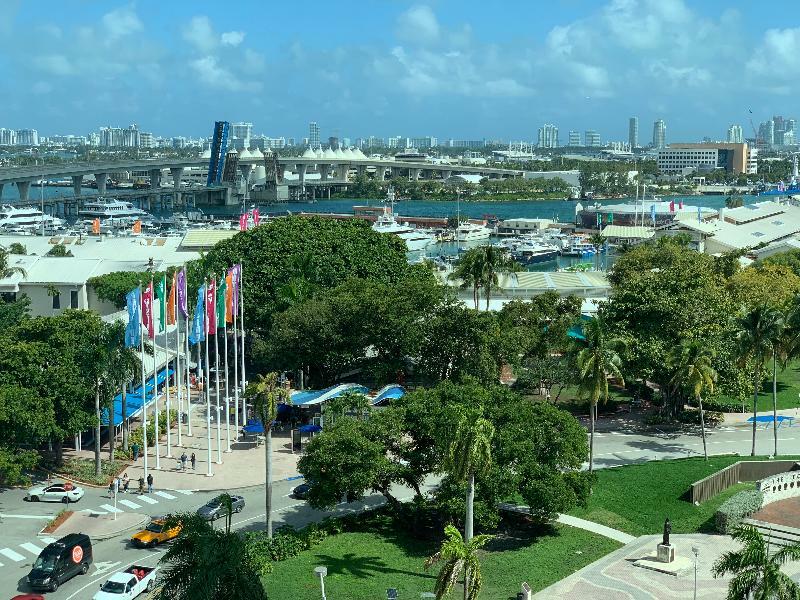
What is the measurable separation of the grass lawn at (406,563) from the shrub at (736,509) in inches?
147

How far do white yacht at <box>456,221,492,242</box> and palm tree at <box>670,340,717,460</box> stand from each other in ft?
296

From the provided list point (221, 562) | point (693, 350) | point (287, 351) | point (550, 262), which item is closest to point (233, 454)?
point (287, 351)

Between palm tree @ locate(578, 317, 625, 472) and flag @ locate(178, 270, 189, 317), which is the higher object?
flag @ locate(178, 270, 189, 317)

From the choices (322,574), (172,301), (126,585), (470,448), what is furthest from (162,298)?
(470,448)

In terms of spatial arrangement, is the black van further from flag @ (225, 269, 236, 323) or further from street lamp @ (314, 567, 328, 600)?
Answer: flag @ (225, 269, 236, 323)

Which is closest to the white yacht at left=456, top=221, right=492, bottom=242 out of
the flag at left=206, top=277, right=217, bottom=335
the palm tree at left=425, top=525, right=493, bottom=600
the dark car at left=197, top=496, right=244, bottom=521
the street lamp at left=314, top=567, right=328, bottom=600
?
the flag at left=206, top=277, right=217, bottom=335

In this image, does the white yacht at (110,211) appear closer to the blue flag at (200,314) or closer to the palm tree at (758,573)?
the blue flag at (200,314)

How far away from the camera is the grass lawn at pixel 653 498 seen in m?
35.8

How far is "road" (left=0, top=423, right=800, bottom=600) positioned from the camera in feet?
106

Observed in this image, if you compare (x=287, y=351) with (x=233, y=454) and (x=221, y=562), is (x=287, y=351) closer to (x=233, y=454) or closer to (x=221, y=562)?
(x=233, y=454)

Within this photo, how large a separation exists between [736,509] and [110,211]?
151016 millimetres

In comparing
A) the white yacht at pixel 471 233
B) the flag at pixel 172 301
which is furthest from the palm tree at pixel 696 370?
the white yacht at pixel 471 233

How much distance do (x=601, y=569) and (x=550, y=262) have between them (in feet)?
316

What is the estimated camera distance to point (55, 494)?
1533 inches
